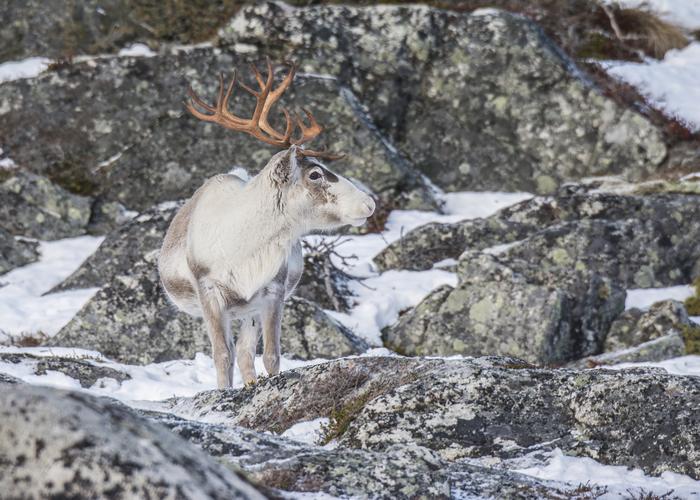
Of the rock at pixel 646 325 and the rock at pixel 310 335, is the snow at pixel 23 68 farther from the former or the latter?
the rock at pixel 646 325

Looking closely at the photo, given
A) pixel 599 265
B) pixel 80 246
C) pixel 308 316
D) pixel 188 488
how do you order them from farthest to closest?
pixel 80 246, pixel 599 265, pixel 308 316, pixel 188 488

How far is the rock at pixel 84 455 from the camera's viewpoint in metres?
3.46

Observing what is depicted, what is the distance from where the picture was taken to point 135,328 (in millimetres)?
14016

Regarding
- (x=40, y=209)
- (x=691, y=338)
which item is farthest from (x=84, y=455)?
(x=40, y=209)

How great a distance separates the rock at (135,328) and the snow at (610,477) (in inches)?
311

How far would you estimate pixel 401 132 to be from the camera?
866 inches

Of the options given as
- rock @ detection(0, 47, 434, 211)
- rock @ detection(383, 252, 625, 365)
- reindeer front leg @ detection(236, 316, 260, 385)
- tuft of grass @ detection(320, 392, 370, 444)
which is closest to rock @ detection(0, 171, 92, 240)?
rock @ detection(0, 47, 434, 211)

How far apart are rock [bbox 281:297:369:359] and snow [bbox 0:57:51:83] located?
437 inches

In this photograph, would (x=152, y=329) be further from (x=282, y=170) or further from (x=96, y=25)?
(x=96, y=25)

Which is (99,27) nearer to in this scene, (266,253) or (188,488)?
(266,253)

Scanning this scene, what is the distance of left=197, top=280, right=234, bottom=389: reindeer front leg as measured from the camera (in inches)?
384

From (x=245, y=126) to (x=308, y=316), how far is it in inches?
172

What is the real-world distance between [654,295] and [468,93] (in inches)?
282

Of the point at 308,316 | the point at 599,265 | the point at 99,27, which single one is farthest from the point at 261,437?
the point at 99,27
